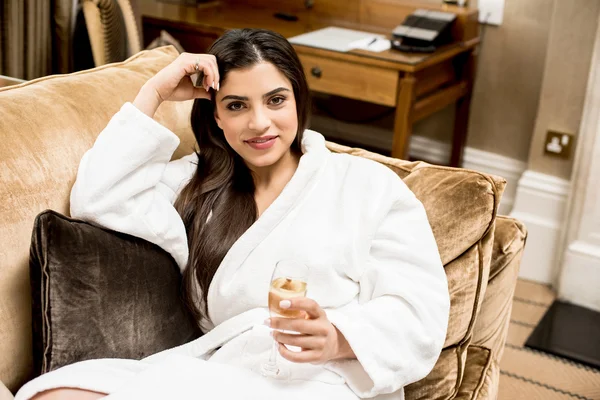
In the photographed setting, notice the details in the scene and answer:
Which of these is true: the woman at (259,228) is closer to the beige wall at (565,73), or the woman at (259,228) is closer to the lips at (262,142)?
the lips at (262,142)

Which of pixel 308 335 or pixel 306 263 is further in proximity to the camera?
pixel 306 263

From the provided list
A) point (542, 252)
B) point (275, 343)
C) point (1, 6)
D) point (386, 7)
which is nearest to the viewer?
point (275, 343)

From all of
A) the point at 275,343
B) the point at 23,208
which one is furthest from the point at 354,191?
the point at 23,208

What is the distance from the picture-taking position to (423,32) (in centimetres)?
287

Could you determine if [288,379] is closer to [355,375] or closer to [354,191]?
[355,375]

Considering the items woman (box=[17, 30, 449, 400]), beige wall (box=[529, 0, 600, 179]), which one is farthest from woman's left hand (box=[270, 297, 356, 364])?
beige wall (box=[529, 0, 600, 179])

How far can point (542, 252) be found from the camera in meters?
3.00

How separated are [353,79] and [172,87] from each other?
1333 mm

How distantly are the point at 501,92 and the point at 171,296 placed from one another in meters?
2.17

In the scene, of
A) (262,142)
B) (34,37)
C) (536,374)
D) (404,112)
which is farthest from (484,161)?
(262,142)

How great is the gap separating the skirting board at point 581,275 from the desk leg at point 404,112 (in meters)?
0.73

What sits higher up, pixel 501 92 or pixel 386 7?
pixel 386 7

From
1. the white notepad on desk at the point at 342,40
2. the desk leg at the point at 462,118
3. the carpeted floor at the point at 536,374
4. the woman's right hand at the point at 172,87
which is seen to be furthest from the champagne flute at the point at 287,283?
the desk leg at the point at 462,118

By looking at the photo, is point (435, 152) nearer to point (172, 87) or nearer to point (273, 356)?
point (172, 87)
